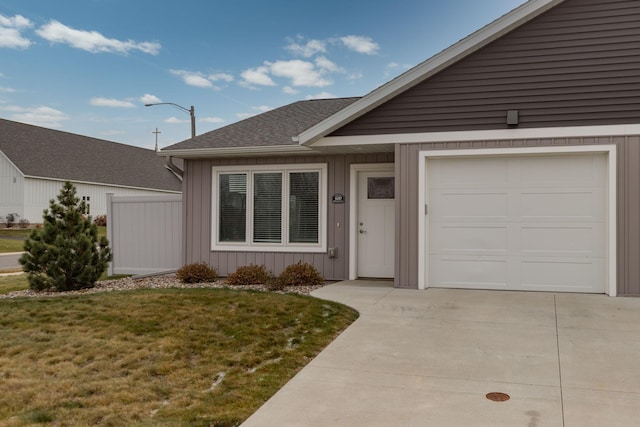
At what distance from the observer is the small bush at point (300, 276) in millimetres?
9062

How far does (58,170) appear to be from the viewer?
30.9m

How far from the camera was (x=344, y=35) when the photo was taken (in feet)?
57.2

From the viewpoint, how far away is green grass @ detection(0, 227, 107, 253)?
2150 centimetres

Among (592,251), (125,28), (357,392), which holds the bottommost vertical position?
(357,392)

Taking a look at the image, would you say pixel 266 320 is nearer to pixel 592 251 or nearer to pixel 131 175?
pixel 592 251

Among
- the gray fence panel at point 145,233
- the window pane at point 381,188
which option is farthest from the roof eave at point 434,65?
the gray fence panel at point 145,233

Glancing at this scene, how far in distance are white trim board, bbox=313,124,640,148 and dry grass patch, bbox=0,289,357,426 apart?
288 cm

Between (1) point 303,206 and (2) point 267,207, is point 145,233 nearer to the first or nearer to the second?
(2) point 267,207

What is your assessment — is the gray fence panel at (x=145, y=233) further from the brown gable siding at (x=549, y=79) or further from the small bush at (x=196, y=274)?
the brown gable siding at (x=549, y=79)

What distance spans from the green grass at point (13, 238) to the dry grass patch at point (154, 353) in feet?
42.5

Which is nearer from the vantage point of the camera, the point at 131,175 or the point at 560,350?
the point at 560,350

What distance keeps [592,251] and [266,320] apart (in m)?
5.23

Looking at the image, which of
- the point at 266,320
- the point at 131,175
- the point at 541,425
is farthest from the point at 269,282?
the point at 131,175

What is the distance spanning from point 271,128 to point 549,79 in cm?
556
